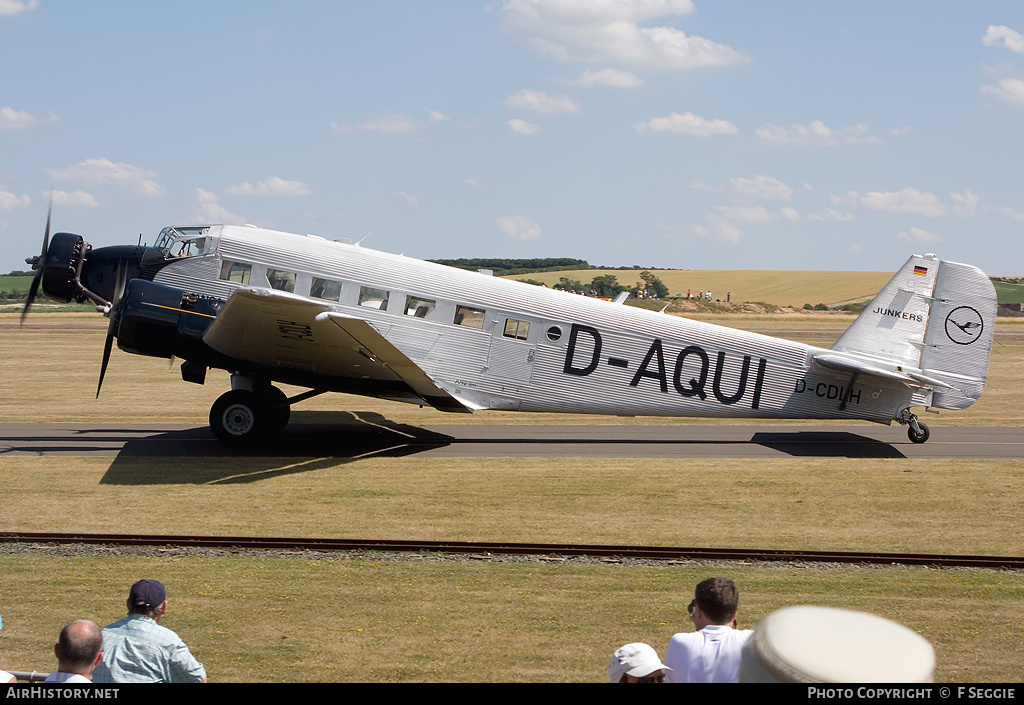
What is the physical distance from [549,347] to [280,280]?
545 cm

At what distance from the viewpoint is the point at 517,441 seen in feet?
57.5

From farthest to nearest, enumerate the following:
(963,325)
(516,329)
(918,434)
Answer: (918,434) < (963,325) < (516,329)

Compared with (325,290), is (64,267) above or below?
below

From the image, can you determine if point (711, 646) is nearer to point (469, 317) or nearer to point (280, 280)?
point (469, 317)

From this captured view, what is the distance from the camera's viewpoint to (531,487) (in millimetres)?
13359

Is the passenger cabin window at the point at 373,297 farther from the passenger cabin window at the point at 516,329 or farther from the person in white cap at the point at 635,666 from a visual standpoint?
the person in white cap at the point at 635,666

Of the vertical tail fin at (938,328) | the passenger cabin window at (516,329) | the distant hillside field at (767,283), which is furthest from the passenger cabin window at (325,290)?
the distant hillside field at (767,283)

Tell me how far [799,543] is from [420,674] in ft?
19.9

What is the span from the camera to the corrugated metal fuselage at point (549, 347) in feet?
51.4

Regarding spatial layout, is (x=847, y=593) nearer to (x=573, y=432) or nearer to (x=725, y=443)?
(x=725, y=443)

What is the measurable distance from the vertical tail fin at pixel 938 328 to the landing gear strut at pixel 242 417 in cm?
1230

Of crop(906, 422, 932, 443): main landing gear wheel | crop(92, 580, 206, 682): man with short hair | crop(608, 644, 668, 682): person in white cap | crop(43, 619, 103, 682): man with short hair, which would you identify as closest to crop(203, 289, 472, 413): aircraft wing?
crop(92, 580, 206, 682): man with short hair

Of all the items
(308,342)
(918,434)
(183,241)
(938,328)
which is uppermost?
(938,328)

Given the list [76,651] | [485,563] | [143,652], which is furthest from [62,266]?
[76,651]
